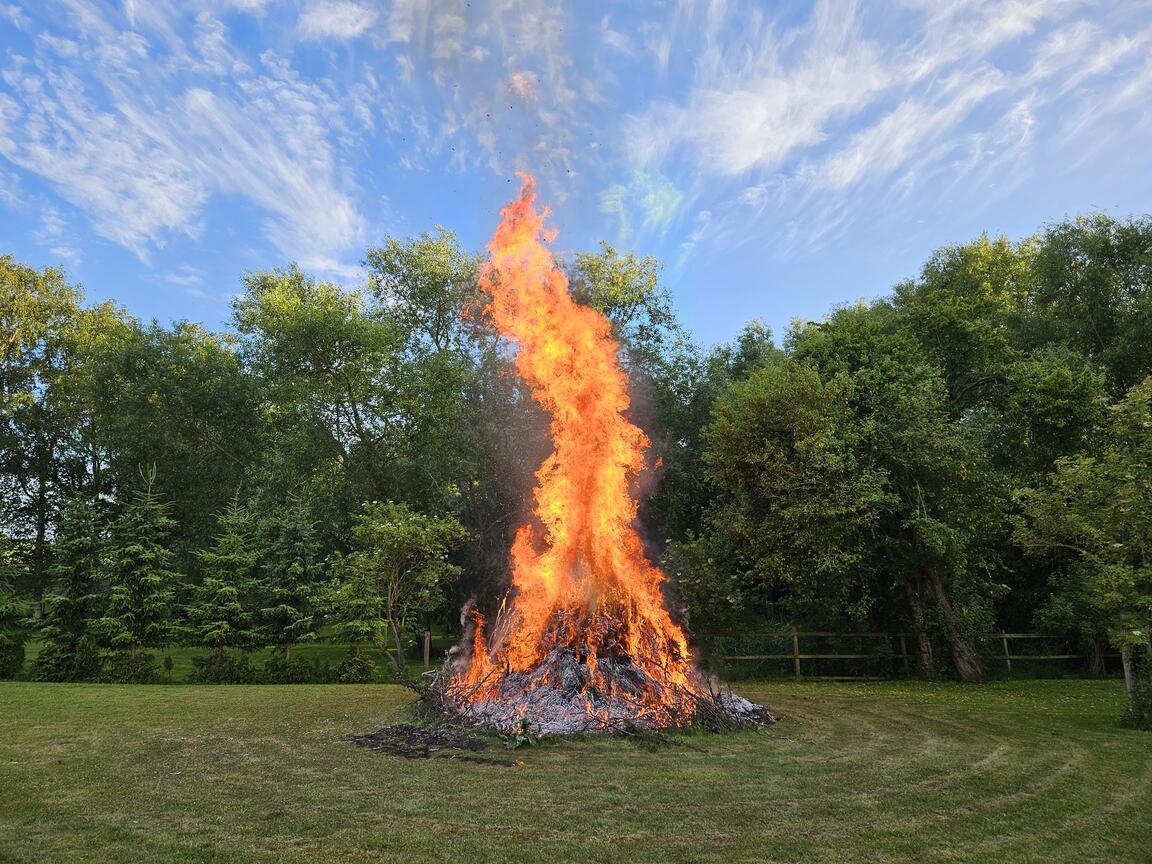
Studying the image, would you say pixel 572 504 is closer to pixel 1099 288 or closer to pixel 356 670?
pixel 356 670

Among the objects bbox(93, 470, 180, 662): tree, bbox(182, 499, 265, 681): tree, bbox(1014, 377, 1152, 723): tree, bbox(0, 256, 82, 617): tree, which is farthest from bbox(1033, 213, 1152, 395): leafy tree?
bbox(0, 256, 82, 617): tree

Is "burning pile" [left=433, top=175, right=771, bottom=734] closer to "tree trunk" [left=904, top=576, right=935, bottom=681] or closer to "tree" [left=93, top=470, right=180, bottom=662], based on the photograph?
"tree trunk" [left=904, top=576, right=935, bottom=681]

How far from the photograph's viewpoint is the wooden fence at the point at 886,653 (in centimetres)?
2227

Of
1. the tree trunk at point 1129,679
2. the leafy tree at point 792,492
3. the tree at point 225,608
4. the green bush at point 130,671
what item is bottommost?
the green bush at point 130,671

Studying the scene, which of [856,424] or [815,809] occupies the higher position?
[856,424]

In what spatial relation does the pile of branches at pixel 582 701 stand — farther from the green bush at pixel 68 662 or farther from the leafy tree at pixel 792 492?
the green bush at pixel 68 662

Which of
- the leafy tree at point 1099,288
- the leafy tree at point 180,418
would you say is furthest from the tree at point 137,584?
the leafy tree at point 1099,288

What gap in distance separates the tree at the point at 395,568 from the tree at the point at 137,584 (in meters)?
5.74

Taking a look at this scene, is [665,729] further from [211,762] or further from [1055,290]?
[1055,290]

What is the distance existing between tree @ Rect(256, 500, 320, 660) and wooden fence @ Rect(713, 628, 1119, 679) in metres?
14.0

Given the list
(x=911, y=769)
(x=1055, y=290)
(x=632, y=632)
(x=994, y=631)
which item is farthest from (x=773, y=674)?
(x=1055, y=290)

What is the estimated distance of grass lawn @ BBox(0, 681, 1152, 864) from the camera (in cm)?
556

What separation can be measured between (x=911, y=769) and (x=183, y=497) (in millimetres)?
35179

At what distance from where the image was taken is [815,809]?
21.8ft
